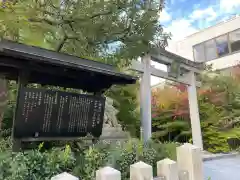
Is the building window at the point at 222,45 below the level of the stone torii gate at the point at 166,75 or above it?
above

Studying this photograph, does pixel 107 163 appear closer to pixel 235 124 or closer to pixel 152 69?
pixel 152 69

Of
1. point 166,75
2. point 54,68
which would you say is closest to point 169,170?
point 54,68

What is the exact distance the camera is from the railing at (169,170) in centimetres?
182

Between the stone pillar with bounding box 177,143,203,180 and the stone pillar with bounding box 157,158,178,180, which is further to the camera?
the stone pillar with bounding box 177,143,203,180

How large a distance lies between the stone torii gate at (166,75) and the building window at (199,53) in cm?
845

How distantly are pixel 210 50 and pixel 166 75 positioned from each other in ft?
36.9

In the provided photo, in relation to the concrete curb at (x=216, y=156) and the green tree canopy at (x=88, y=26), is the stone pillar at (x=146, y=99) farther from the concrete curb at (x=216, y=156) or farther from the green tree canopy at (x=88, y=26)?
the concrete curb at (x=216, y=156)

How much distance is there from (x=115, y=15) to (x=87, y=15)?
0.69 metres

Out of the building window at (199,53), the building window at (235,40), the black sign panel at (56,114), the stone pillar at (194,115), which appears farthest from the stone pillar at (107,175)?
the building window at (199,53)

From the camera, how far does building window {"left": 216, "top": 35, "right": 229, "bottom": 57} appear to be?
1561 cm

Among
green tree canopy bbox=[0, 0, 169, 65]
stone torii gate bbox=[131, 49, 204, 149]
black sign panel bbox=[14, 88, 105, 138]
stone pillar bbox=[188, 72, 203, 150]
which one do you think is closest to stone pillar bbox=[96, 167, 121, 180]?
black sign panel bbox=[14, 88, 105, 138]

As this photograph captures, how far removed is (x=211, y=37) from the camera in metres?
16.3

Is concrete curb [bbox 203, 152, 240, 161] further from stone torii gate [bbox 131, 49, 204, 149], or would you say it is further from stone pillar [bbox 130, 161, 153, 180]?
stone pillar [bbox 130, 161, 153, 180]

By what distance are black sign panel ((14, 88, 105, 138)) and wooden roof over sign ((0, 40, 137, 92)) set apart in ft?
1.11
